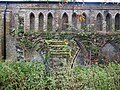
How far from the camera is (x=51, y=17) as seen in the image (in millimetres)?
15352

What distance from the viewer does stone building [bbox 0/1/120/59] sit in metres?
15.1

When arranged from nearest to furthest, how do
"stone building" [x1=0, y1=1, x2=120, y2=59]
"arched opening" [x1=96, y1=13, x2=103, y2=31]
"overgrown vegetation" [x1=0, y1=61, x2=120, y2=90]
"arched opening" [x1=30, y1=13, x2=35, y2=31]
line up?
"overgrown vegetation" [x1=0, y1=61, x2=120, y2=90], "stone building" [x1=0, y1=1, x2=120, y2=59], "arched opening" [x1=30, y1=13, x2=35, y2=31], "arched opening" [x1=96, y1=13, x2=103, y2=31]

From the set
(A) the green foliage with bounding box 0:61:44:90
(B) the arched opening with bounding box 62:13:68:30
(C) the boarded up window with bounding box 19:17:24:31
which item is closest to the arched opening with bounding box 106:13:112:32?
(B) the arched opening with bounding box 62:13:68:30

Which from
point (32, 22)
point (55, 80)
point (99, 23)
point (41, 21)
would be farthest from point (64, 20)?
point (55, 80)

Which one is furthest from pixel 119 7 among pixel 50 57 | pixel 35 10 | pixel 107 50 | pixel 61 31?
pixel 50 57

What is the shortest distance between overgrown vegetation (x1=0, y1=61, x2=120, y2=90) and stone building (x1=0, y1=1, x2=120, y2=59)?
254 inches

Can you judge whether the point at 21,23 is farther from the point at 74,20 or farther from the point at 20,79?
the point at 20,79

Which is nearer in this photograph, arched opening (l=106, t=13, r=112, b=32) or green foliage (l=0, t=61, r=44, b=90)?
green foliage (l=0, t=61, r=44, b=90)

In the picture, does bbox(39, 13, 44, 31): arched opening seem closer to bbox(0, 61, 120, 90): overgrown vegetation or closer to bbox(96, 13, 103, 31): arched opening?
bbox(96, 13, 103, 31): arched opening

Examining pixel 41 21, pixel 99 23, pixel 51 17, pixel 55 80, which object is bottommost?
pixel 55 80

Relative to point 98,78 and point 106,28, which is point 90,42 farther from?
point 98,78

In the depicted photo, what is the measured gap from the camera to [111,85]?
8.45 metres

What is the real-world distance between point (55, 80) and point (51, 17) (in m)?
7.49

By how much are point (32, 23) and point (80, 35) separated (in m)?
2.83
